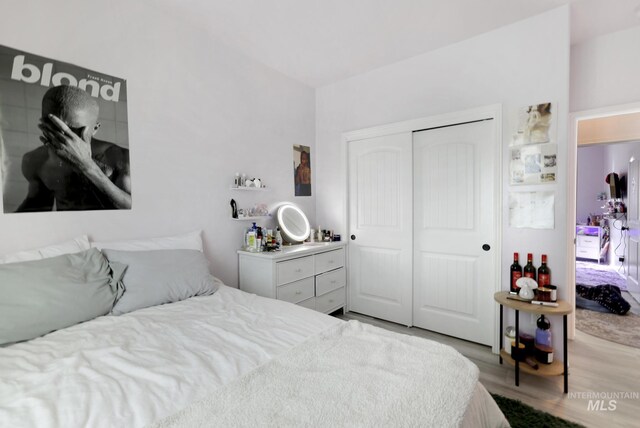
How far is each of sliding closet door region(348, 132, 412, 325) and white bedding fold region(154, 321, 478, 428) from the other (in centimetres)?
189

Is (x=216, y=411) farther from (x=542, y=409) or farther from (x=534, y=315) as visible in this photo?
(x=534, y=315)

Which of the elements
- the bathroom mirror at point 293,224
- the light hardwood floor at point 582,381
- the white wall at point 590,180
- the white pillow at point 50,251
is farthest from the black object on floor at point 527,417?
the white wall at point 590,180

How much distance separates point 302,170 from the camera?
3.55m

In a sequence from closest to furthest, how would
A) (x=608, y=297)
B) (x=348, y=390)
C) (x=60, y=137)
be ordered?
(x=348, y=390)
(x=60, y=137)
(x=608, y=297)

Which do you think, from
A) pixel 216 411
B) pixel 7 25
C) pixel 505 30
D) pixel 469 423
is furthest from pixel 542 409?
pixel 7 25

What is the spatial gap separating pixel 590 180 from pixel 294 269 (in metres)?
7.69

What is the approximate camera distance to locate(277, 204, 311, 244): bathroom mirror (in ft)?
10.4

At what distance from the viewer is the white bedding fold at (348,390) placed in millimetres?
853

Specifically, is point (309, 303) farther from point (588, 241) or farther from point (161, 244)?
point (588, 241)

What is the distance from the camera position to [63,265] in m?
1.58

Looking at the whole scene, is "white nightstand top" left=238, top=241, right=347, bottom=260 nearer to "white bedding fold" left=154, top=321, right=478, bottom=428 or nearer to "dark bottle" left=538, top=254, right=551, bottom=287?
"white bedding fold" left=154, top=321, right=478, bottom=428

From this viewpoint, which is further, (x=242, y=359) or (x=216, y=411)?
(x=242, y=359)

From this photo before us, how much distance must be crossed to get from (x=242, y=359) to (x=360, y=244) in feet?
7.79

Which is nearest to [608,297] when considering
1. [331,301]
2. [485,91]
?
[485,91]
